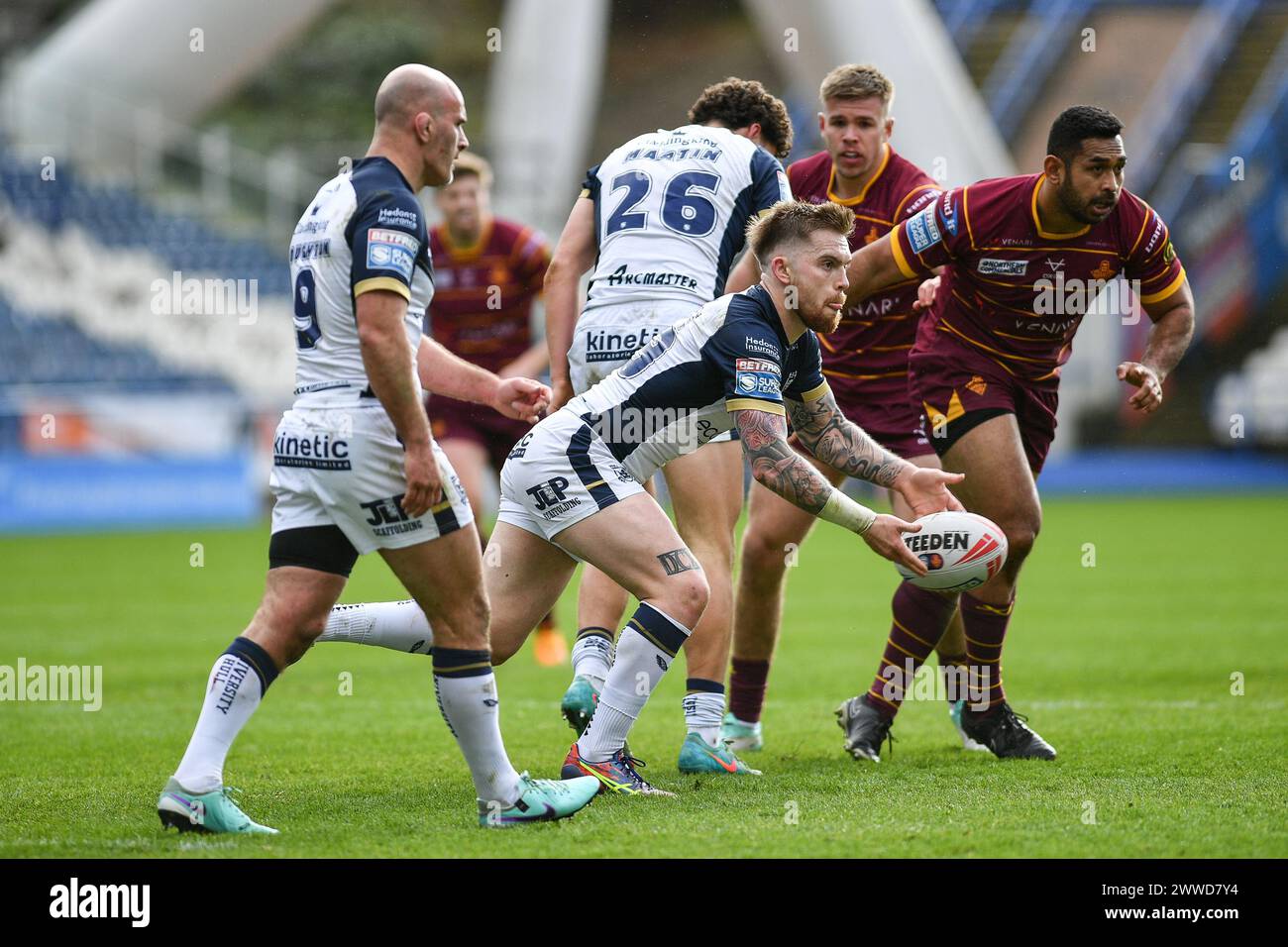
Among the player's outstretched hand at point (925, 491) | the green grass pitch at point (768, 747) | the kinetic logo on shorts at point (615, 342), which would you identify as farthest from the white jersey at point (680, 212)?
the green grass pitch at point (768, 747)

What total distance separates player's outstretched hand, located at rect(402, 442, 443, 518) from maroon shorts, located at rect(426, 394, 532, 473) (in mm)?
4581

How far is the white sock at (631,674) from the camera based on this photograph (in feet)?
17.1

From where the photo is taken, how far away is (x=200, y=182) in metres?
27.2

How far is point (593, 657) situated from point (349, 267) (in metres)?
2.08

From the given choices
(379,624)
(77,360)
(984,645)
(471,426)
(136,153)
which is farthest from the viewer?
(136,153)

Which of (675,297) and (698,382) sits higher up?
(675,297)

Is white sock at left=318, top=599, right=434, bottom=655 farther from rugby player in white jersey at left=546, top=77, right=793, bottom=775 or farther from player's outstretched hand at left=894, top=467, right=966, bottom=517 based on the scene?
player's outstretched hand at left=894, top=467, right=966, bottom=517

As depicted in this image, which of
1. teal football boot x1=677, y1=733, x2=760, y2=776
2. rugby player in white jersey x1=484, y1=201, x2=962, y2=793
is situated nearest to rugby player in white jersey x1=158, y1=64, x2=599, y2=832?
rugby player in white jersey x1=484, y1=201, x2=962, y2=793

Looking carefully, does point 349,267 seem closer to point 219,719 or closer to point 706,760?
point 219,719

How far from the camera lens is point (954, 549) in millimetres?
5301

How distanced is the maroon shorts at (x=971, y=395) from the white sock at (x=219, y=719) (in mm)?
2989

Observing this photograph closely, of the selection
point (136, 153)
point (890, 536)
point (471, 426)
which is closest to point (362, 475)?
point (890, 536)

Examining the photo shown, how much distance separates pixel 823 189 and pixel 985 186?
1.13 m

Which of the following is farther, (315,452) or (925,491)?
(925,491)
